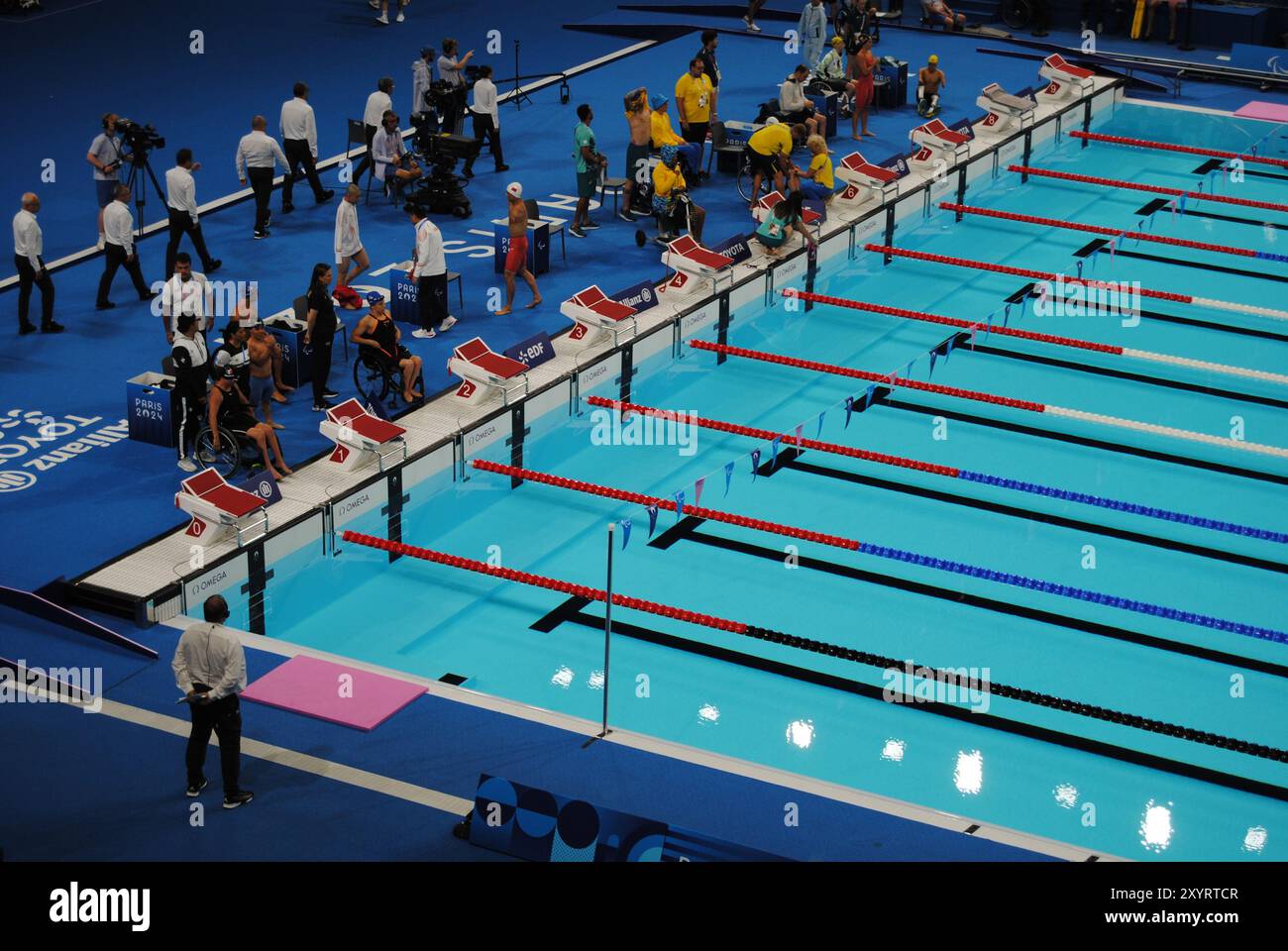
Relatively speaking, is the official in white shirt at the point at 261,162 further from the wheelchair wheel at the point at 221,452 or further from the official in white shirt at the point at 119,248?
the wheelchair wheel at the point at 221,452

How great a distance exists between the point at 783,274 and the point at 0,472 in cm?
816

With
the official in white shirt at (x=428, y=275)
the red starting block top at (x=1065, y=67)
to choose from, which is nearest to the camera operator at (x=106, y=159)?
the official in white shirt at (x=428, y=275)

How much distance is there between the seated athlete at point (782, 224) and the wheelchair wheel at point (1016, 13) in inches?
528

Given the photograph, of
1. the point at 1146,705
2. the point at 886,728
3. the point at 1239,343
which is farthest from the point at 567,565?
the point at 1239,343

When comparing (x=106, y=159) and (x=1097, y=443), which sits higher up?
(x=106, y=159)

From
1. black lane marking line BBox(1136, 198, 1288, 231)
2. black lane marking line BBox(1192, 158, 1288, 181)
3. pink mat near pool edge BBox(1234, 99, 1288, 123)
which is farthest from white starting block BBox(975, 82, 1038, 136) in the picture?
pink mat near pool edge BBox(1234, 99, 1288, 123)

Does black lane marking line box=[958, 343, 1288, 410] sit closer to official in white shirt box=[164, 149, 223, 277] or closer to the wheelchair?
the wheelchair

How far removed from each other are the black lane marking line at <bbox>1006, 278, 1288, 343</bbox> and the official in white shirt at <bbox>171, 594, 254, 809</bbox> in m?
10.4

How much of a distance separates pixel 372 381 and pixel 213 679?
19.3 ft

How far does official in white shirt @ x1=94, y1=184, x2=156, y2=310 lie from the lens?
1525 centimetres

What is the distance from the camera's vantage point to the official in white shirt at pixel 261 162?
1759cm

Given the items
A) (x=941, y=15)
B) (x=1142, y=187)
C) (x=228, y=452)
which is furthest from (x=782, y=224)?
A: (x=941, y=15)

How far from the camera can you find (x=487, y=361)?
46.0 feet

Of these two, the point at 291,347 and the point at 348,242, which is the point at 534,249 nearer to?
the point at 348,242
